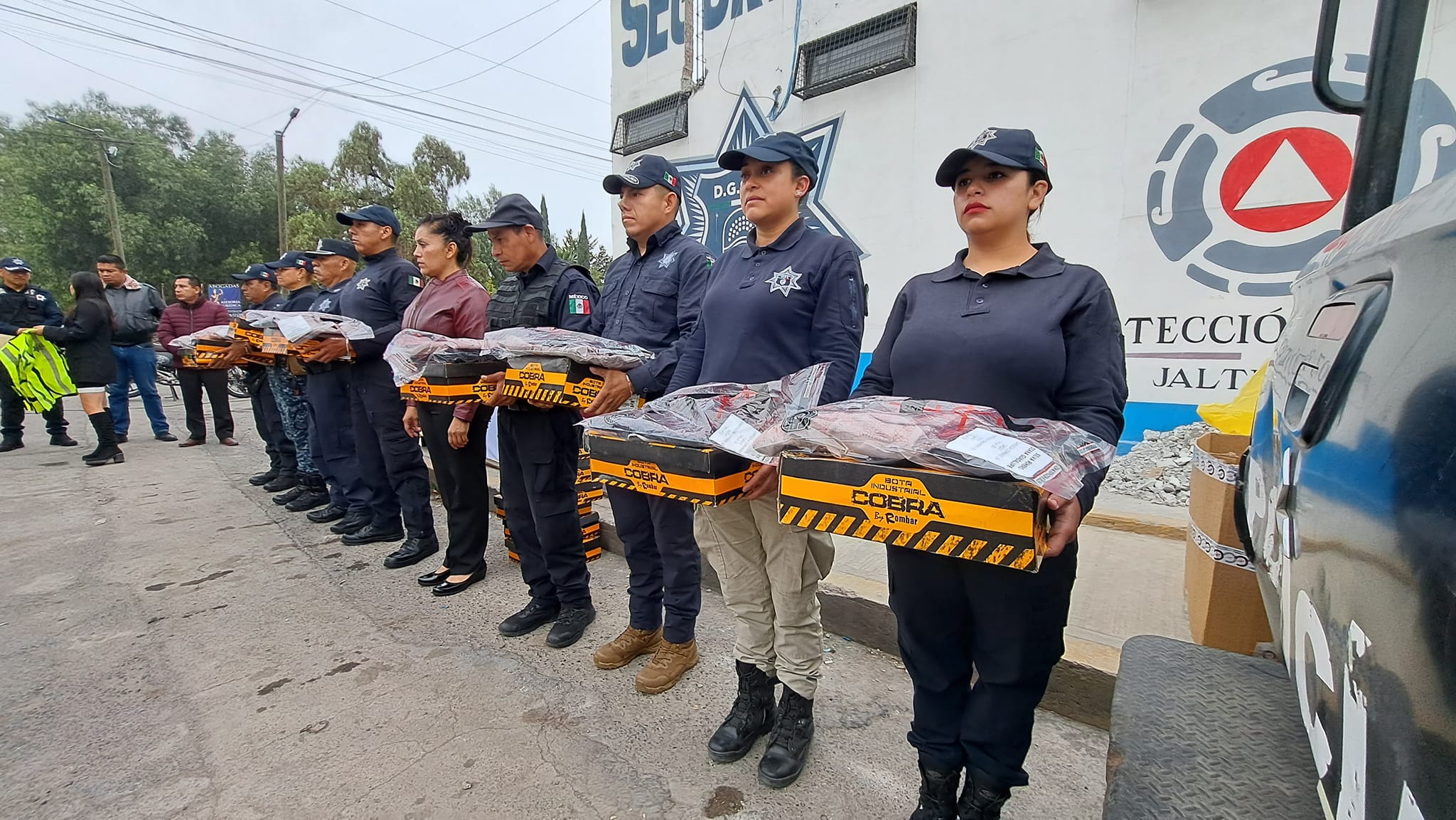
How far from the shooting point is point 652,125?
765 centimetres

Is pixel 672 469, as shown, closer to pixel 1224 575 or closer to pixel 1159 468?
pixel 1224 575

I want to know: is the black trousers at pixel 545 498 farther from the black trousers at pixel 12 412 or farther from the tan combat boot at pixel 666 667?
the black trousers at pixel 12 412

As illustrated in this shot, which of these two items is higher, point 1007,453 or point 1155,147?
point 1155,147

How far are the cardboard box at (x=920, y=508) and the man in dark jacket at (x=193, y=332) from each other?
7912 millimetres

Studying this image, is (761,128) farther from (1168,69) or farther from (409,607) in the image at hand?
(409,607)

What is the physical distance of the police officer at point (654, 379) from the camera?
2.49 metres

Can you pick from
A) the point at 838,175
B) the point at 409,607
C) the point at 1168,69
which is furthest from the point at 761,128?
the point at 409,607

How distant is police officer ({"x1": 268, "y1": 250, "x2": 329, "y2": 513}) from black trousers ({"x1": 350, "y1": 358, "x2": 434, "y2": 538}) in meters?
1.24

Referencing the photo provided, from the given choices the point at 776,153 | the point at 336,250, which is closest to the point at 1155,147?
the point at 776,153

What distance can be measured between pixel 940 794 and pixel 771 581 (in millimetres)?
744

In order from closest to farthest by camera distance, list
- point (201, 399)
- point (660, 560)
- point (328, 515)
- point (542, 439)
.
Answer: point (660, 560), point (542, 439), point (328, 515), point (201, 399)

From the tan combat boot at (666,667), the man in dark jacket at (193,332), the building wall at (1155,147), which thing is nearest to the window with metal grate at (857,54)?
the building wall at (1155,147)

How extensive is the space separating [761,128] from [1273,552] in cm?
628

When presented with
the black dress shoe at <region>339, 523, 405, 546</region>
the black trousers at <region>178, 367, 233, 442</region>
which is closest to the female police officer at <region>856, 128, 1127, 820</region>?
the black dress shoe at <region>339, 523, 405, 546</region>
